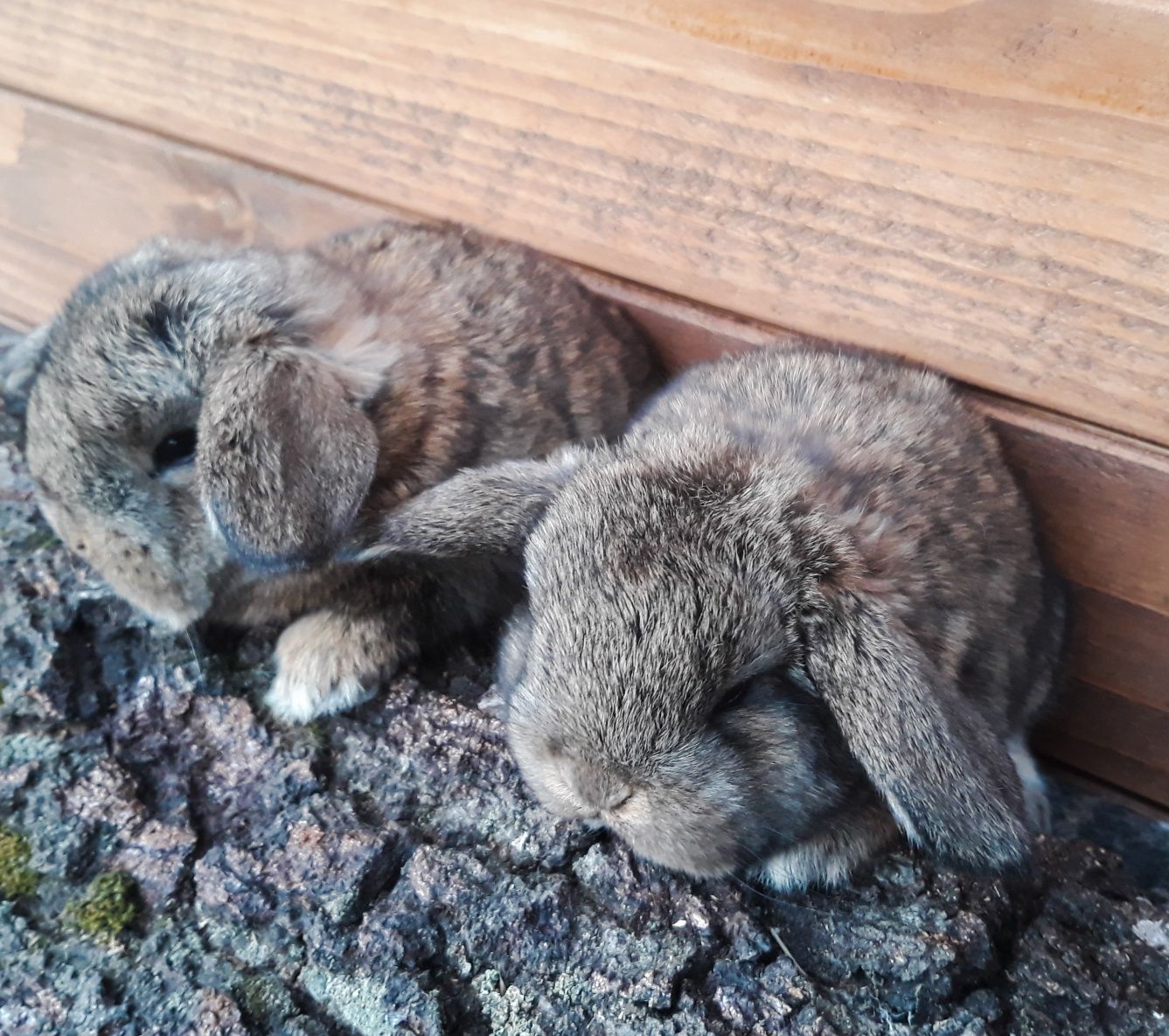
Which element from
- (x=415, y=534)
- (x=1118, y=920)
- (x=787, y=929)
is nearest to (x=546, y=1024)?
(x=787, y=929)

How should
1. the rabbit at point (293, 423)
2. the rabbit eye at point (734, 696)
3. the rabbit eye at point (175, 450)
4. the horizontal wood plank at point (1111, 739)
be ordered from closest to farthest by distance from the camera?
1. the rabbit eye at point (734, 696)
2. the rabbit at point (293, 423)
3. the rabbit eye at point (175, 450)
4. the horizontal wood plank at point (1111, 739)

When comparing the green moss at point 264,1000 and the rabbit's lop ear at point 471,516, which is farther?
the rabbit's lop ear at point 471,516

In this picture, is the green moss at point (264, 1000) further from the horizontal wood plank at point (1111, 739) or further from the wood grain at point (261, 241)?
the horizontal wood plank at point (1111, 739)

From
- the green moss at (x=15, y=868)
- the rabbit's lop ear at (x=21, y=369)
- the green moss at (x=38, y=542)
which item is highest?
the rabbit's lop ear at (x=21, y=369)

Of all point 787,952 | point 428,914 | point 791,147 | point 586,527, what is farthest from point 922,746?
point 791,147

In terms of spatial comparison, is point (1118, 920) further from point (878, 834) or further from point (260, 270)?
point (260, 270)

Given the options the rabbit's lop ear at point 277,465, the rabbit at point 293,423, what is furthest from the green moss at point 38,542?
the rabbit's lop ear at point 277,465
